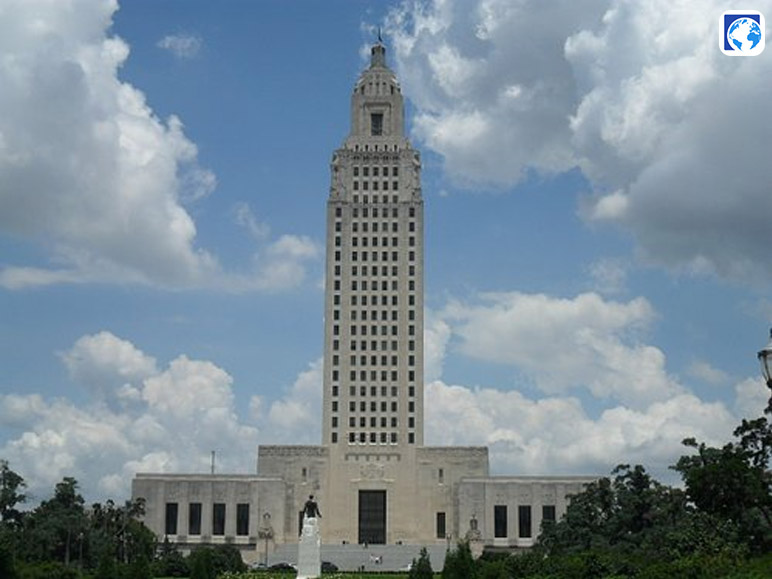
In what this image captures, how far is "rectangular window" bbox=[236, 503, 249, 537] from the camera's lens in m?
98.1

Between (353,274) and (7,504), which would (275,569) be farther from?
(353,274)

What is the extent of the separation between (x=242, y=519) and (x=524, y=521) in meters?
23.4

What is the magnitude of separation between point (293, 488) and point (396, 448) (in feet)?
30.5

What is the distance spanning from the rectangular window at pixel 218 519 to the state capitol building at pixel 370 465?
0.08 meters

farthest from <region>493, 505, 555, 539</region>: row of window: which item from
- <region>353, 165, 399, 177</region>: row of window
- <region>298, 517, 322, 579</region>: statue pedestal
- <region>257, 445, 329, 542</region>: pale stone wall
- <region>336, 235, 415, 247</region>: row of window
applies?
<region>298, 517, 322, 579</region>: statue pedestal

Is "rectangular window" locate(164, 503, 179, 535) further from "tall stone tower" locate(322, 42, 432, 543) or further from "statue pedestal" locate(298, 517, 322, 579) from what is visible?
"statue pedestal" locate(298, 517, 322, 579)

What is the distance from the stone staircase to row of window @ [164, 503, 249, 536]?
386 cm

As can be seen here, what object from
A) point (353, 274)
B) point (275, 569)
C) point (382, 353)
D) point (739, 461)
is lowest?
point (275, 569)

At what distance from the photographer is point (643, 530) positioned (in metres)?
74.1

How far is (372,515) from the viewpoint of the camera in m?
99.2

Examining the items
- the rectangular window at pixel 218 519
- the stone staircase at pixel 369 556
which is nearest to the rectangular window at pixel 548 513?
the stone staircase at pixel 369 556

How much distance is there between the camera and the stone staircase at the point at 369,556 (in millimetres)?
87938

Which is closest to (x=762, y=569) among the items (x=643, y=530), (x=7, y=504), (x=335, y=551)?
(x=643, y=530)

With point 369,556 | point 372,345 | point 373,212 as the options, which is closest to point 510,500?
point 369,556
